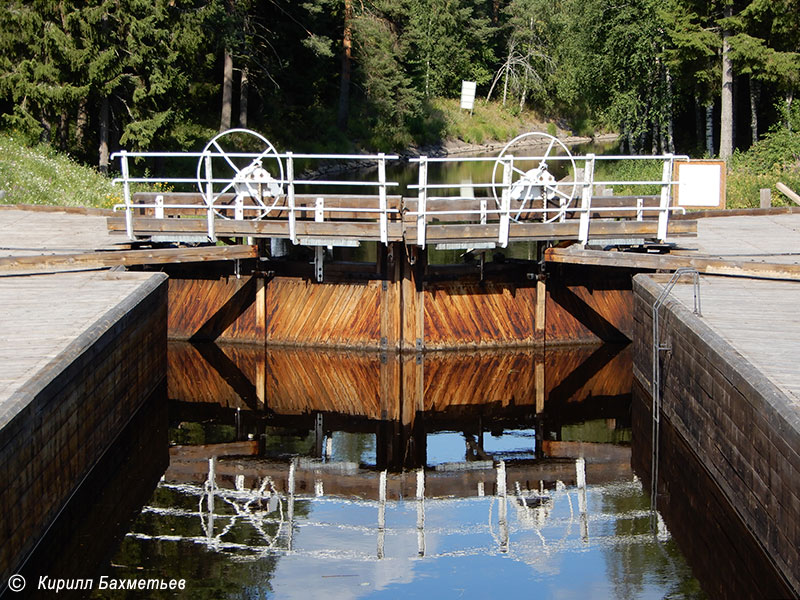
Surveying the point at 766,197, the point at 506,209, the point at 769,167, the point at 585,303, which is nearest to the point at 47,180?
the point at 585,303

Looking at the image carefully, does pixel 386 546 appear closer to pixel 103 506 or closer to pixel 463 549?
pixel 463 549

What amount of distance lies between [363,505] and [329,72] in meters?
51.2

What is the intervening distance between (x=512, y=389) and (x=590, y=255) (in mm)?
2602

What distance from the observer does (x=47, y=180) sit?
29547 millimetres

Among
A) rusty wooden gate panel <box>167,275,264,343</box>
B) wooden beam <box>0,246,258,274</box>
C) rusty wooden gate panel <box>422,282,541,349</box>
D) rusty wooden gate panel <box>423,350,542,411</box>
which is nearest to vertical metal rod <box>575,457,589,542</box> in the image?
rusty wooden gate panel <box>423,350,542,411</box>

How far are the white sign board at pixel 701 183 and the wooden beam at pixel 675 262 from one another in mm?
969

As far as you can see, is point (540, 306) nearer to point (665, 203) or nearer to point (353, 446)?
point (665, 203)

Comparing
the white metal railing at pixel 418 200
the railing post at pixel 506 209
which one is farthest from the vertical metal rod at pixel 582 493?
the white metal railing at pixel 418 200

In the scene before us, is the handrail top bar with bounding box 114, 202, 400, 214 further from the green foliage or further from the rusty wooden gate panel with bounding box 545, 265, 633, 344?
the green foliage

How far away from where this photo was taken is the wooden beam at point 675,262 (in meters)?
17.0

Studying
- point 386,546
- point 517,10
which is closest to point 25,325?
point 386,546

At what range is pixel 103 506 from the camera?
12.8 metres

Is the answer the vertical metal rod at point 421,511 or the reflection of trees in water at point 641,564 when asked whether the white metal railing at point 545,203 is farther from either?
the reflection of trees in water at point 641,564

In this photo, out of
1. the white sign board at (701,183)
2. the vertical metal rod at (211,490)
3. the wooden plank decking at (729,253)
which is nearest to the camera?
the vertical metal rod at (211,490)
